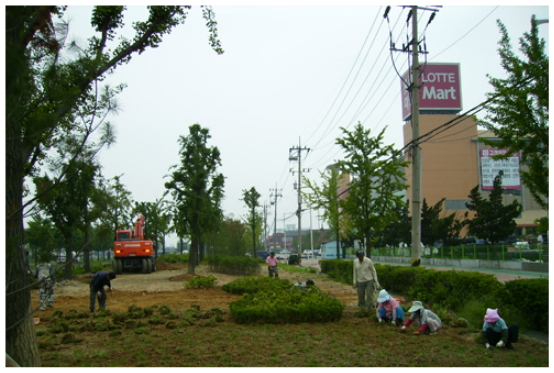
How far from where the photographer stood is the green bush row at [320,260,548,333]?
29.2ft

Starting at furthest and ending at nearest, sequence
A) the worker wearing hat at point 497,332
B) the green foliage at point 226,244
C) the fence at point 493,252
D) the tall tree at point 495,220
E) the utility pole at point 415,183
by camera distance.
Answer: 1. the green foliage at point 226,244
2. the tall tree at point 495,220
3. the fence at point 493,252
4. the utility pole at point 415,183
5. the worker wearing hat at point 497,332

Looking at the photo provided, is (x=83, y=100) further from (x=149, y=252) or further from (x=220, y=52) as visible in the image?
(x=149, y=252)

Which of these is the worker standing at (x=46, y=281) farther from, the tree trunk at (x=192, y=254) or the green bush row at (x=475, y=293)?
the tree trunk at (x=192, y=254)

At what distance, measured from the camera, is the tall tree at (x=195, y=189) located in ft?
93.2

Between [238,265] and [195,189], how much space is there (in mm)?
5311

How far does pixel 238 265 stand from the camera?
2903cm

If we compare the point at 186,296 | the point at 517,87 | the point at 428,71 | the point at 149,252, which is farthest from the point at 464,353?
the point at 428,71

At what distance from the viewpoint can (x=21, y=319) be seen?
557 cm

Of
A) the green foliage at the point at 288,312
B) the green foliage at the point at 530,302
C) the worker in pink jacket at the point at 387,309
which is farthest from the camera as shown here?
the green foliage at the point at 288,312

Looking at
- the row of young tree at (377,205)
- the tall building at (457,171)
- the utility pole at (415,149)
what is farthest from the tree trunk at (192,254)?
the tall building at (457,171)

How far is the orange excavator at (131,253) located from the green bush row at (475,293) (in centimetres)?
1767

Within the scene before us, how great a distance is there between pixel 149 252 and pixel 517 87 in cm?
2527

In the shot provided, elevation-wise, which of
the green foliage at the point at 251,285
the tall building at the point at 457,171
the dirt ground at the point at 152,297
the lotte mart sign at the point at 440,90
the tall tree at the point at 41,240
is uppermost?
the lotte mart sign at the point at 440,90

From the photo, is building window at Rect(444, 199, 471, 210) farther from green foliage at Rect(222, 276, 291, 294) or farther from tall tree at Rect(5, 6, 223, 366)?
tall tree at Rect(5, 6, 223, 366)
